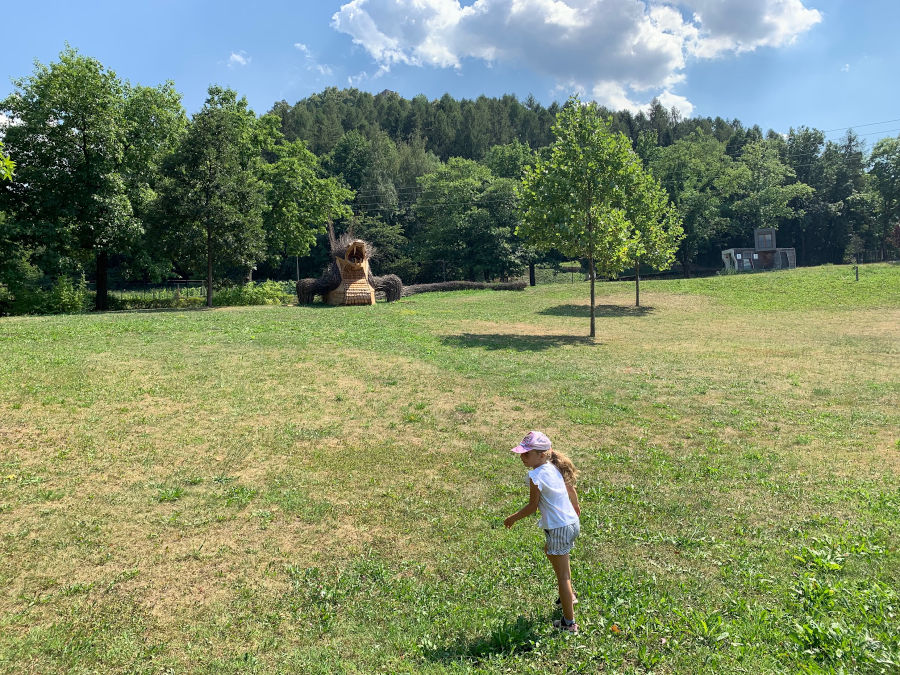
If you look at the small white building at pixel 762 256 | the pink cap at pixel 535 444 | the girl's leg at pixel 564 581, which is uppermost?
the small white building at pixel 762 256

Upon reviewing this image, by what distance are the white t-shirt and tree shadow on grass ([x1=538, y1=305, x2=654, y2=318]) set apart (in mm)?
26681

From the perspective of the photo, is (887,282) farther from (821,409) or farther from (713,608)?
(713,608)

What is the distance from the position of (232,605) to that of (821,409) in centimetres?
1246

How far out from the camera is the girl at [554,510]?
4.61 metres

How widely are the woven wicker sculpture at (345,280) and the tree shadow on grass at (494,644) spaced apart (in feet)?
92.3

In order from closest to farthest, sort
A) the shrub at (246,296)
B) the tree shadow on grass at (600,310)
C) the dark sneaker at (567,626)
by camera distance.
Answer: the dark sneaker at (567,626) < the tree shadow on grass at (600,310) < the shrub at (246,296)

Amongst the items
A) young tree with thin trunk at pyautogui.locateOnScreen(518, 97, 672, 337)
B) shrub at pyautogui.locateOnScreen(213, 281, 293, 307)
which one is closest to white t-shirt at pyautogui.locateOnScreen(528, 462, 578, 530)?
young tree with thin trunk at pyautogui.locateOnScreen(518, 97, 672, 337)

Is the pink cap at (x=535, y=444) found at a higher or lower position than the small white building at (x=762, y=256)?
lower

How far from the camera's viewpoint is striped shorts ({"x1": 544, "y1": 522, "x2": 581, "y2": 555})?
4.60 meters

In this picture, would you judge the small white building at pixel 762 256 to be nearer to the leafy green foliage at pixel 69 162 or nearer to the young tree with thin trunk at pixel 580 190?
the young tree with thin trunk at pixel 580 190

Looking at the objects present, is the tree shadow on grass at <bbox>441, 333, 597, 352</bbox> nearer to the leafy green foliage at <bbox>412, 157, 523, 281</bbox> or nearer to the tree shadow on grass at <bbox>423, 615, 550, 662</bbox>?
the tree shadow on grass at <bbox>423, 615, 550, 662</bbox>

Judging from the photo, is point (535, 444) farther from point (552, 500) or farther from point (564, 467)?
point (552, 500)

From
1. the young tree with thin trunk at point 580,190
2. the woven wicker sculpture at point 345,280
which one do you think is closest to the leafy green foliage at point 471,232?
the woven wicker sculpture at point 345,280

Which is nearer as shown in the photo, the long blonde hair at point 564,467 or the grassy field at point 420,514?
the grassy field at point 420,514
